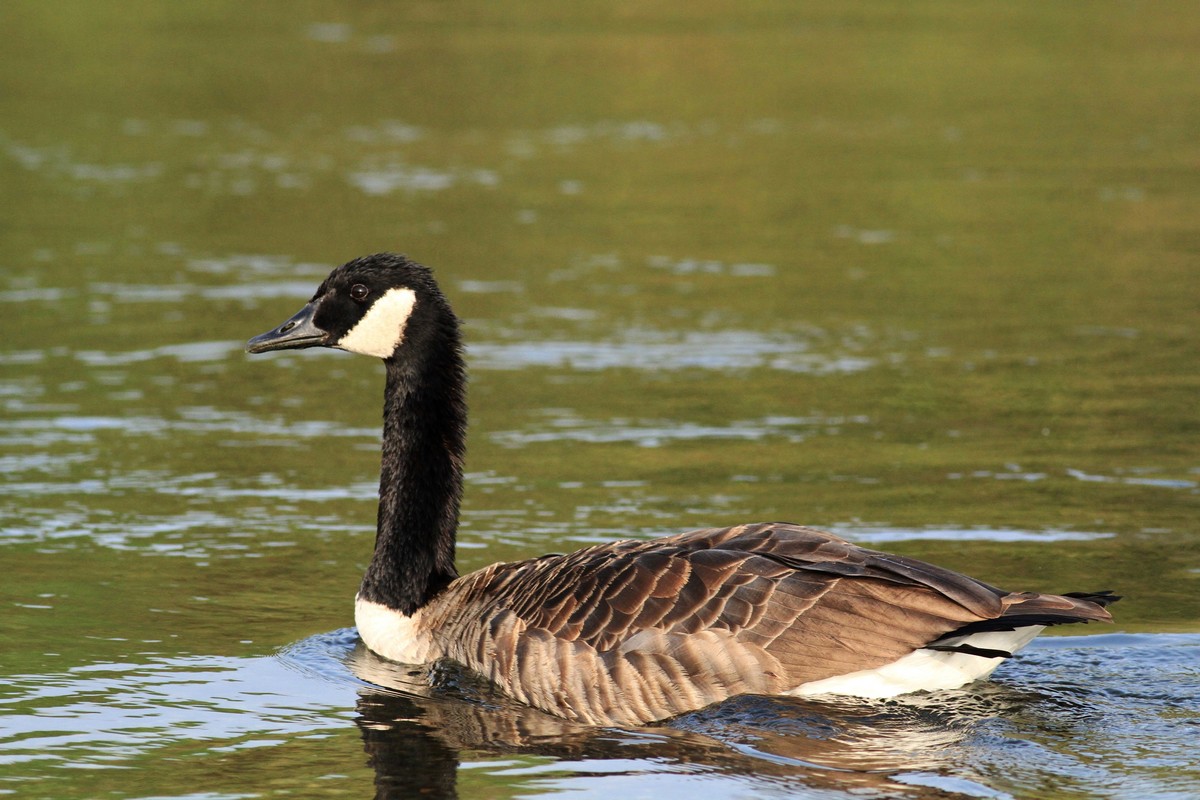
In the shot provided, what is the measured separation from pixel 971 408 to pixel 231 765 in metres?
7.57

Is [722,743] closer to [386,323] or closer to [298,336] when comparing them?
[386,323]

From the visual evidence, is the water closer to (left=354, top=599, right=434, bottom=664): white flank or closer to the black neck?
(left=354, top=599, right=434, bottom=664): white flank

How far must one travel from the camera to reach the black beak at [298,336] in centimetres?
942

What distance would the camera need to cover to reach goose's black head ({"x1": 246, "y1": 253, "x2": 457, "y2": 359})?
9.27 meters

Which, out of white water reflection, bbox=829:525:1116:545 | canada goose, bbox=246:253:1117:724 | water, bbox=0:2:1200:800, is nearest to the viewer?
canada goose, bbox=246:253:1117:724

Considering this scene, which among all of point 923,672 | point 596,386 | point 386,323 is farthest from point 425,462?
point 596,386

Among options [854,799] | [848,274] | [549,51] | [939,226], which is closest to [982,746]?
[854,799]

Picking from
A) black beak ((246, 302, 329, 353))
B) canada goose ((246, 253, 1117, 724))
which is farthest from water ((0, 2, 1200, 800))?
black beak ((246, 302, 329, 353))

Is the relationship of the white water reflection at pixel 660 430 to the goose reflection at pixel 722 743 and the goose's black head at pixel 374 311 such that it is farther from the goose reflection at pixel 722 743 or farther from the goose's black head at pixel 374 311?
the goose reflection at pixel 722 743

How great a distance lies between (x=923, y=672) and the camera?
7562 mm

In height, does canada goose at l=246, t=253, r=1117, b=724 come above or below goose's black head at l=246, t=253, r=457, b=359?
below

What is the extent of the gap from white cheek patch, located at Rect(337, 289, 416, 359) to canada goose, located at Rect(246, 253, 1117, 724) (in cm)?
136

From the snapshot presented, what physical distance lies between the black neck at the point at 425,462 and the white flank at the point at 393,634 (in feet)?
0.64

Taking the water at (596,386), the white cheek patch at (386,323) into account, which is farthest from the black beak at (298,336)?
the water at (596,386)
